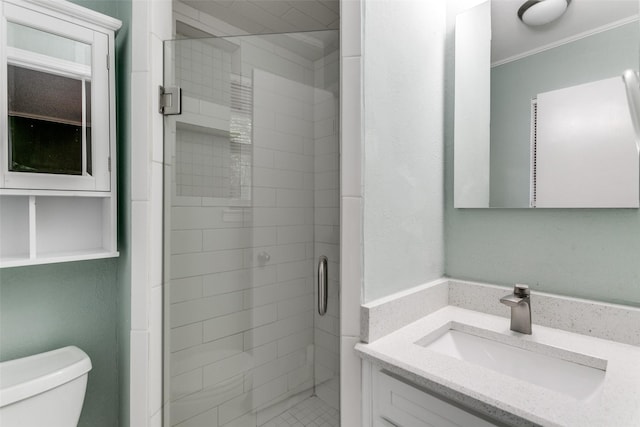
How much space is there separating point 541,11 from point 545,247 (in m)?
0.80

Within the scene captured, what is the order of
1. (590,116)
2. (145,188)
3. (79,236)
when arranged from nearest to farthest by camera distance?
(590,116), (145,188), (79,236)

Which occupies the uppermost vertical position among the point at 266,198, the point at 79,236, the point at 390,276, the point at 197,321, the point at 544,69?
the point at 544,69

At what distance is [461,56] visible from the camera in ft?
3.91


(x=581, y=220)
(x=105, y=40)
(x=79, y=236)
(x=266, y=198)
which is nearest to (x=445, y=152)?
(x=581, y=220)

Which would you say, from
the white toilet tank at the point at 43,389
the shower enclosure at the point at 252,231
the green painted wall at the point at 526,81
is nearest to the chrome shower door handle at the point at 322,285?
the shower enclosure at the point at 252,231

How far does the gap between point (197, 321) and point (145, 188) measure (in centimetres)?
51

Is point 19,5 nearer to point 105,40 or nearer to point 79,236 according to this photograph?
point 105,40

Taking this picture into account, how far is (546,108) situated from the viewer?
100cm

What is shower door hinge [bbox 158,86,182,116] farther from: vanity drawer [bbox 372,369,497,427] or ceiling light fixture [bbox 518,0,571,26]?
ceiling light fixture [bbox 518,0,571,26]

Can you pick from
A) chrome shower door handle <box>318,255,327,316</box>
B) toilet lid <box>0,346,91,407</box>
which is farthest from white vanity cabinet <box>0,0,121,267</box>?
chrome shower door handle <box>318,255,327,316</box>

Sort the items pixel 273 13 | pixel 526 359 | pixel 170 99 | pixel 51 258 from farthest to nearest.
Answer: pixel 273 13
pixel 170 99
pixel 51 258
pixel 526 359

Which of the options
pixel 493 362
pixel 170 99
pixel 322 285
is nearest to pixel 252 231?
pixel 322 285

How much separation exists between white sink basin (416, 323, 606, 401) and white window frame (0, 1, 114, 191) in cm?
125

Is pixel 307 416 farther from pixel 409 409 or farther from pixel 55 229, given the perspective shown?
pixel 55 229
